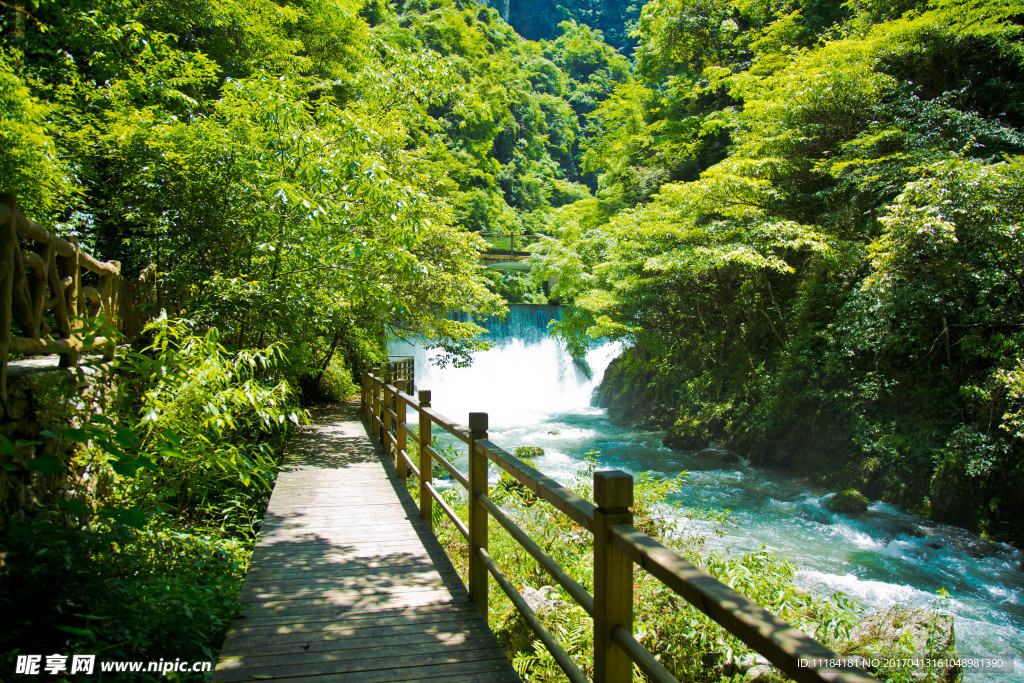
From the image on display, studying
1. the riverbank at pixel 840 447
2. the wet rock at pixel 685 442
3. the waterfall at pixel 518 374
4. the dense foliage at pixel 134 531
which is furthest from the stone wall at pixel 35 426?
the waterfall at pixel 518 374

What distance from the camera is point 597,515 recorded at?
1.91 m

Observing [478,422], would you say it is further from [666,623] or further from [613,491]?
[666,623]

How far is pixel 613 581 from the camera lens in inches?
73.3

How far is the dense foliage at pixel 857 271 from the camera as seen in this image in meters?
8.50

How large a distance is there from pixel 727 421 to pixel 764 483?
3029mm

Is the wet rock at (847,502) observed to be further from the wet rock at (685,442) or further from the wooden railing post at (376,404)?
the wooden railing post at (376,404)

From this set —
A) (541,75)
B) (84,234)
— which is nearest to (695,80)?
(84,234)

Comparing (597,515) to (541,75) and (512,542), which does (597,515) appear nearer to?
(512,542)

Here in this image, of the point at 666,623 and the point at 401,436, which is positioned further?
the point at 401,436

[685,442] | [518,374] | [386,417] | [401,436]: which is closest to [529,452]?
[685,442]

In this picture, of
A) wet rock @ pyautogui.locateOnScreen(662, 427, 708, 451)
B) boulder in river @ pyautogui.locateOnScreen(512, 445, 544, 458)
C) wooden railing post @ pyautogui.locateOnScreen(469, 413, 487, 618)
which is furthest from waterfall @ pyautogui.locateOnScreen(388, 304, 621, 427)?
wooden railing post @ pyautogui.locateOnScreen(469, 413, 487, 618)

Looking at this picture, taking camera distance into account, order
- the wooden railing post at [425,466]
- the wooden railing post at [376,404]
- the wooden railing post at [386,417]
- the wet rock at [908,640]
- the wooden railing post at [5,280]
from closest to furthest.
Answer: the wooden railing post at [5,280]
the wet rock at [908,640]
the wooden railing post at [425,466]
the wooden railing post at [386,417]
the wooden railing post at [376,404]

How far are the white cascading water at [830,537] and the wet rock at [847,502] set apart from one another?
0.14m

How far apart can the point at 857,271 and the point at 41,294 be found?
11.6m
